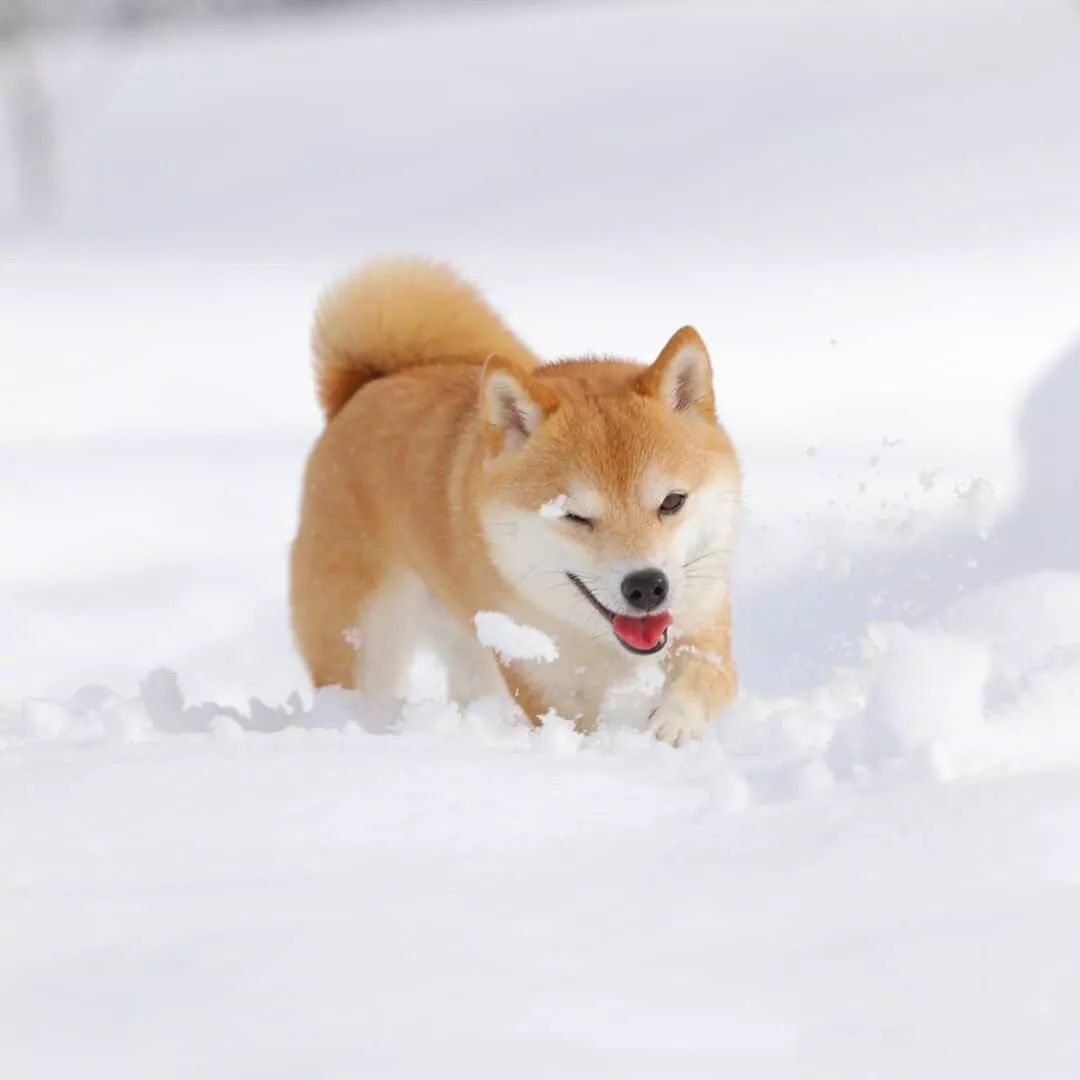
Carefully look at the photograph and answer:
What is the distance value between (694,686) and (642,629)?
21cm

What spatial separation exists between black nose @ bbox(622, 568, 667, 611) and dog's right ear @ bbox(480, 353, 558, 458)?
1.61ft

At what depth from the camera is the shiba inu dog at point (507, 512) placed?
3748 millimetres

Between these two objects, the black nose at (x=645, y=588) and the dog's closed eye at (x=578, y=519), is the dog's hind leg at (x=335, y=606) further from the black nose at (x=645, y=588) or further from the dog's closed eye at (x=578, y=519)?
the black nose at (x=645, y=588)

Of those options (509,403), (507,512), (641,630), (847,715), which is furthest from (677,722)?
(509,403)

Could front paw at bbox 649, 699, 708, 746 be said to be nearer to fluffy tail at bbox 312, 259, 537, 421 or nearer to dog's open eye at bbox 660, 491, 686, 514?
dog's open eye at bbox 660, 491, 686, 514

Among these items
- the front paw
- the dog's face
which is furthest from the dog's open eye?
the front paw

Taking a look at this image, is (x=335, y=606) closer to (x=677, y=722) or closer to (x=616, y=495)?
(x=616, y=495)

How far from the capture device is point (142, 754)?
291 cm

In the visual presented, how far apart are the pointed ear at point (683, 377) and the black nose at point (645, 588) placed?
522 millimetres

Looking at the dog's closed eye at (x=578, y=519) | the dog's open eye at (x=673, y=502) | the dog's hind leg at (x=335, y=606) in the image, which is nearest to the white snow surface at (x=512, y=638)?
the dog's closed eye at (x=578, y=519)

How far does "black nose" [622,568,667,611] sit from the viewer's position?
3.61m

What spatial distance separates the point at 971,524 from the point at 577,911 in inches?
133

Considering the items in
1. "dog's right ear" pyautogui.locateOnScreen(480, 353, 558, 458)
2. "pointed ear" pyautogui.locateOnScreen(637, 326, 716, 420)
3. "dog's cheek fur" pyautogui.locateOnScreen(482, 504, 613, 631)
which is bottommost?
"dog's cheek fur" pyautogui.locateOnScreen(482, 504, 613, 631)

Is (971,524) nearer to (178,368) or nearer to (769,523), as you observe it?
(769,523)
